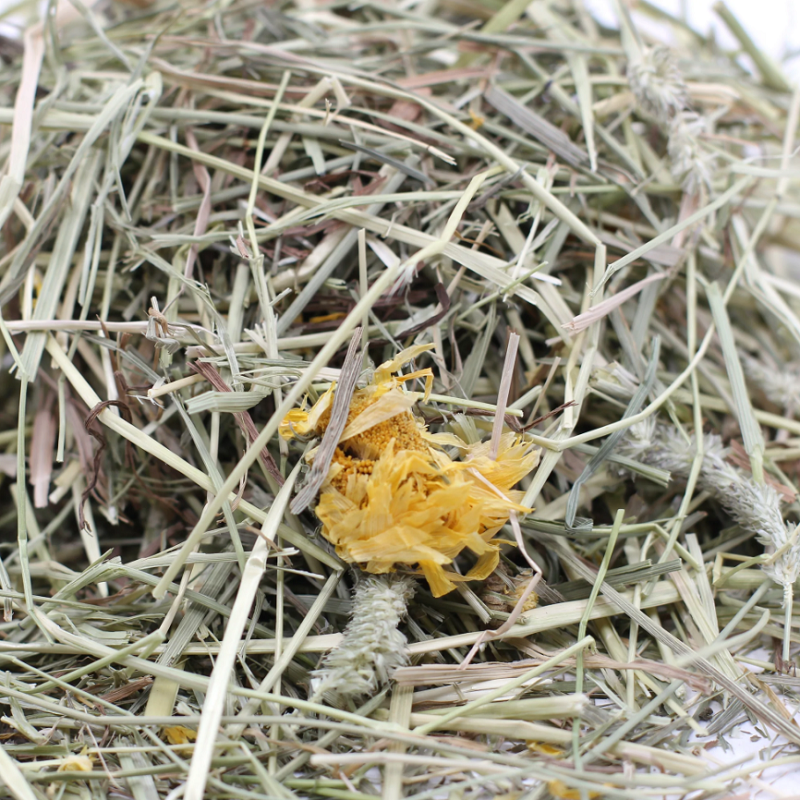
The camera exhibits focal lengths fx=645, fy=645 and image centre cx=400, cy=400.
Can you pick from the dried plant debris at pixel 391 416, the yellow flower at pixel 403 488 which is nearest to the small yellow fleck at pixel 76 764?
the dried plant debris at pixel 391 416

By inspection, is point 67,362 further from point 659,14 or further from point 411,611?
point 659,14

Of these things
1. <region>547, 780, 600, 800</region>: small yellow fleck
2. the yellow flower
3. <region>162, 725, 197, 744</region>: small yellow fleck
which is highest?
the yellow flower

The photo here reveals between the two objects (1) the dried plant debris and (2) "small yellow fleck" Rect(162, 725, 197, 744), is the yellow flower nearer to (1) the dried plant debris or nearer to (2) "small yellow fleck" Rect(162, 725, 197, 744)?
(1) the dried plant debris

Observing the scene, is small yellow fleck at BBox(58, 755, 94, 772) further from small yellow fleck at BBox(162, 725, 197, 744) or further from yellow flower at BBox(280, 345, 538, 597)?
yellow flower at BBox(280, 345, 538, 597)

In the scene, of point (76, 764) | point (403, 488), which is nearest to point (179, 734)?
point (76, 764)

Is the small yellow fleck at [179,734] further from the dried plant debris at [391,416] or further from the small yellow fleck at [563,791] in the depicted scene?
the small yellow fleck at [563,791]

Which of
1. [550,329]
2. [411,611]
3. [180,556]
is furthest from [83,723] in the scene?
[550,329]

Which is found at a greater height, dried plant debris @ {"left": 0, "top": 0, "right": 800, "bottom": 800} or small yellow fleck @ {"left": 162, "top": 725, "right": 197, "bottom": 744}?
dried plant debris @ {"left": 0, "top": 0, "right": 800, "bottom": 800}

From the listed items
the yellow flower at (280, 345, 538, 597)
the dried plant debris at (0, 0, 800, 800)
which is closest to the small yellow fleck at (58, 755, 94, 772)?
the dried plant debris at (0, 0, 800, 800)
